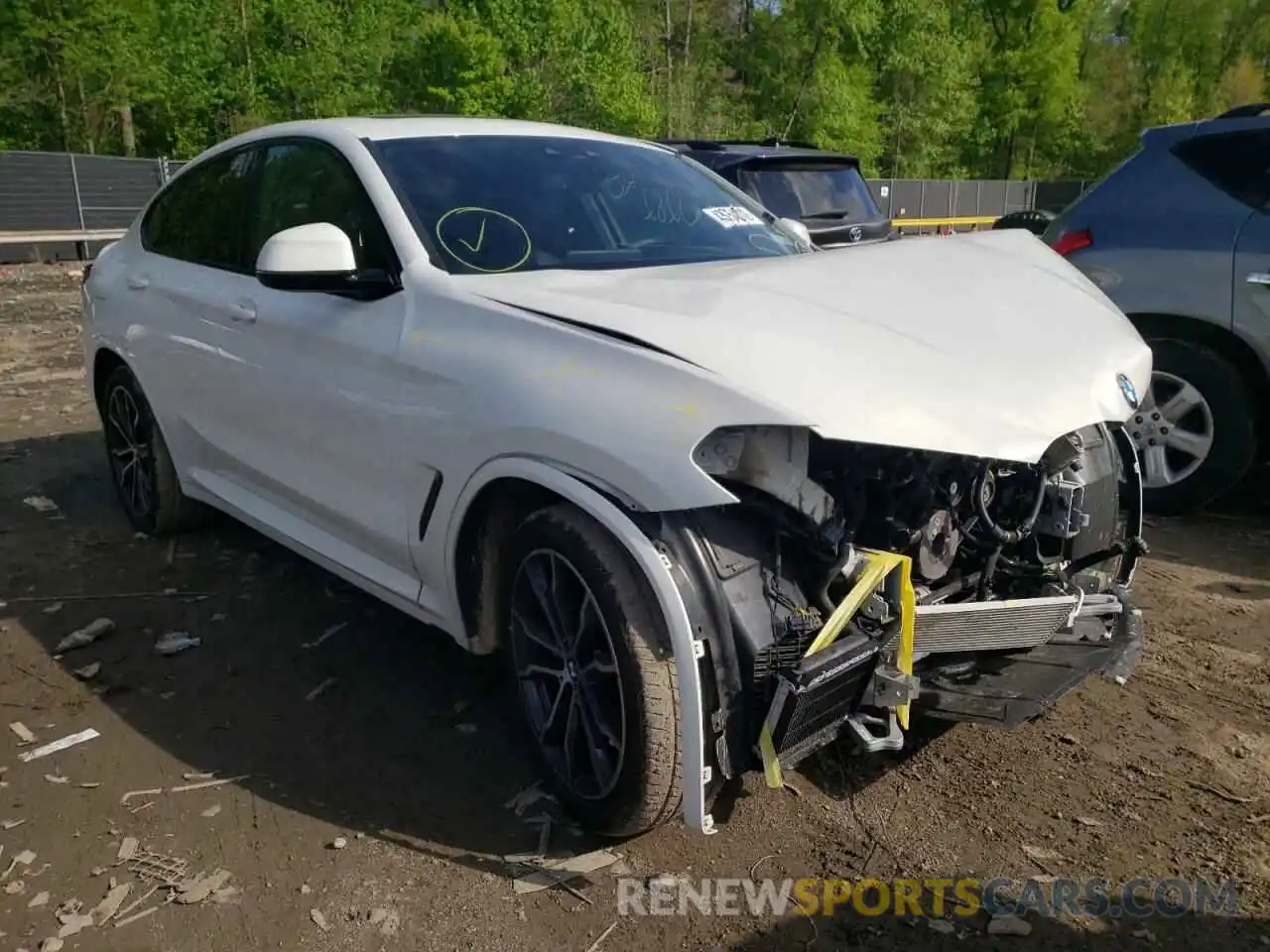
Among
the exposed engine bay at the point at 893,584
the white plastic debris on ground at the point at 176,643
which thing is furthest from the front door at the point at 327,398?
the exposed engine bay at the point at 893,584

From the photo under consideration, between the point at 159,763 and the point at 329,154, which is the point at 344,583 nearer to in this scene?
the point at 159,763

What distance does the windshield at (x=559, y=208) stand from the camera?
128 inches

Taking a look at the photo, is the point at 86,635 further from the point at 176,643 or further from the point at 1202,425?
the point at 1202,425

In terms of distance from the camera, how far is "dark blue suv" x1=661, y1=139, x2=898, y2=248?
26.1 feet

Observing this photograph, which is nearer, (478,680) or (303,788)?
(303,788)

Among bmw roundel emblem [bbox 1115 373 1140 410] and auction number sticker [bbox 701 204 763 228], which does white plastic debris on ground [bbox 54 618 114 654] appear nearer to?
auction number sticker [bbox 701 204 763 228]

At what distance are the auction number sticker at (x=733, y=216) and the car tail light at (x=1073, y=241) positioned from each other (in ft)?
7.34

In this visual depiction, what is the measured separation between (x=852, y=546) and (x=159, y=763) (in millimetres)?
2218

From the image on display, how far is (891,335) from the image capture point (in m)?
2.65

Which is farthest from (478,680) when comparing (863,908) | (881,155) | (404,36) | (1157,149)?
(881,155)

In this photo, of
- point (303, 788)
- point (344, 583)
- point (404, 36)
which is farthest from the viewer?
point (404, 36)

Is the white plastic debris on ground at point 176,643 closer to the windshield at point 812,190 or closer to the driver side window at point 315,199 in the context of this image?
the driver side window at point 315,199

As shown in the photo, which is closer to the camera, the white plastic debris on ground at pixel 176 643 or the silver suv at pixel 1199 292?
the white plastic debris on ground at pixel 176 643

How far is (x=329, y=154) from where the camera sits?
3.60 m
